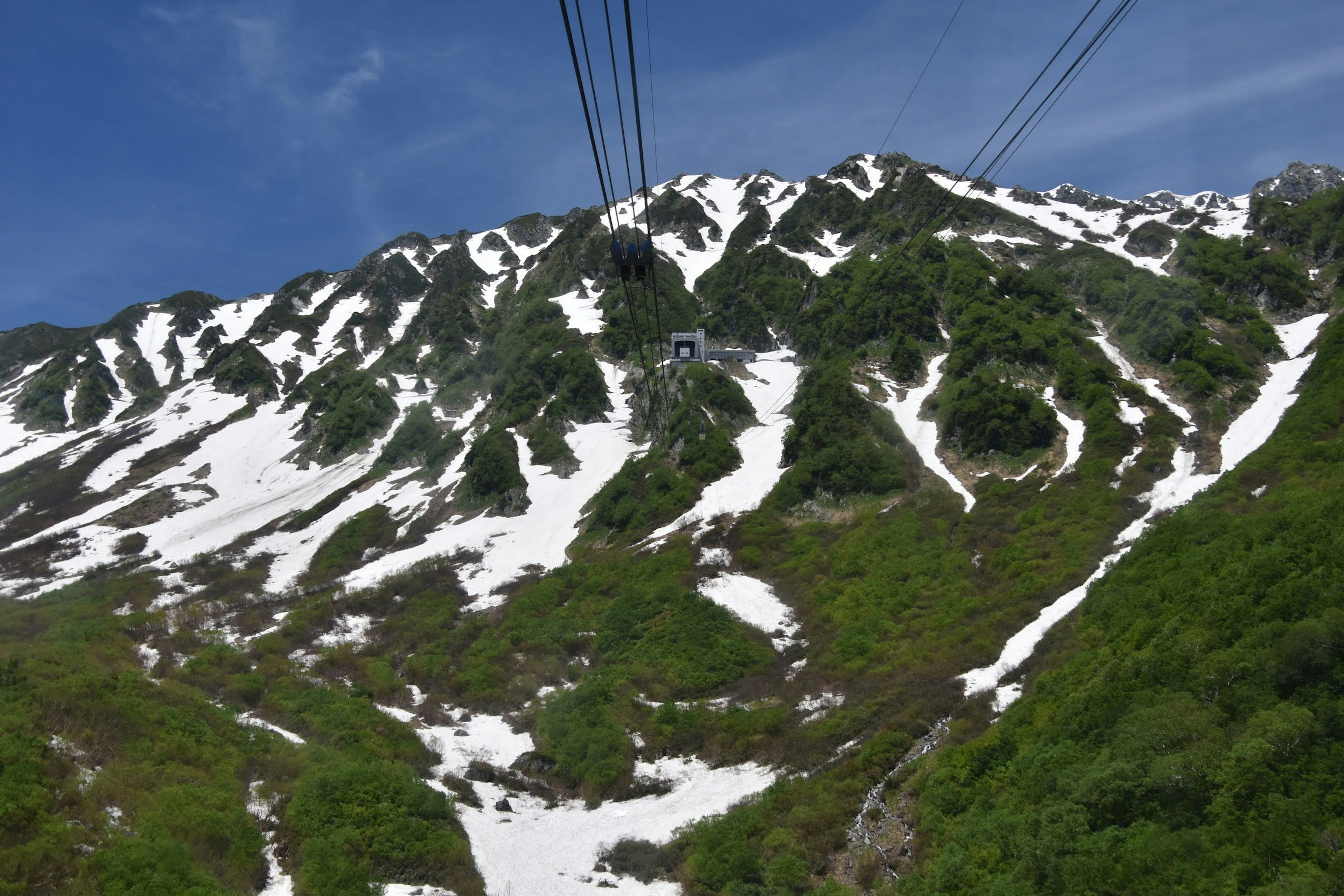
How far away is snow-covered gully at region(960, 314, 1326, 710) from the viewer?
32.6m

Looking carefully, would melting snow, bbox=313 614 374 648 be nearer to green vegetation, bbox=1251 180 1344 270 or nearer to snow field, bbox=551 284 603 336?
snow field, bbox=551 284 603 336

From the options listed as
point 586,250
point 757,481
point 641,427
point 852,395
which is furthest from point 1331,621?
point 586,250

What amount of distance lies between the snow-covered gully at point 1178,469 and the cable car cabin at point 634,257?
2202 centimetres

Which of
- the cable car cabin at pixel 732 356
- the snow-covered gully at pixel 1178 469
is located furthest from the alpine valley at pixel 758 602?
the cable car cabin at pixel 732 356

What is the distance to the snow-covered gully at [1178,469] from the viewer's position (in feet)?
107

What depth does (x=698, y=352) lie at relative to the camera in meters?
125

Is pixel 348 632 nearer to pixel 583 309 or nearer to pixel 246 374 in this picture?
pixel 583 309

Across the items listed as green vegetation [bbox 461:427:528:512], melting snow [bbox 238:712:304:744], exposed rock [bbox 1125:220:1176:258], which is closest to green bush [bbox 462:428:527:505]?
green vegetation [bbox 461:427:528:512]

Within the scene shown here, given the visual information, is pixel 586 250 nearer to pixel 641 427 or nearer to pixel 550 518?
pixel 641 427

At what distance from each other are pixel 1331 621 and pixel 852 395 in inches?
2793

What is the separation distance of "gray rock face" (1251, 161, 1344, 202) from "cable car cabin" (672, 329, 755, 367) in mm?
152930

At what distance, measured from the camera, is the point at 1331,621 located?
52.1ft

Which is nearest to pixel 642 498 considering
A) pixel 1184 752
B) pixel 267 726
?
pixel 267 726

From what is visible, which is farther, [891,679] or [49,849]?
[891,679]
